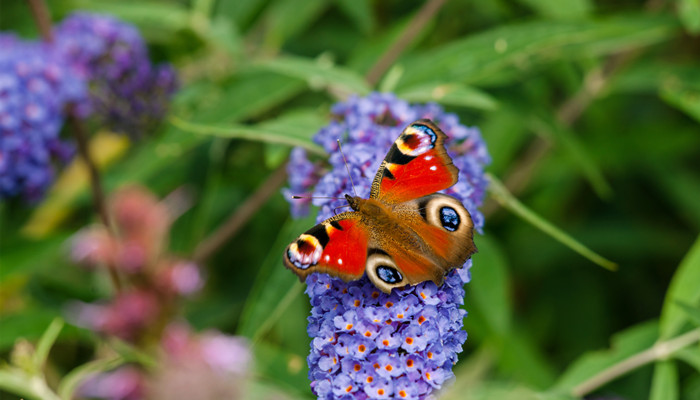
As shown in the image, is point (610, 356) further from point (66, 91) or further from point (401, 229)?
point (66, 91)

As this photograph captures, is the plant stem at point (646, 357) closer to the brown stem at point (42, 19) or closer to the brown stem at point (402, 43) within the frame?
the brown stem at point (402, 43)

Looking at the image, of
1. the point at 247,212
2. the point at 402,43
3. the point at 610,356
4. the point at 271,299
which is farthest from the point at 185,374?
the point at 402,43

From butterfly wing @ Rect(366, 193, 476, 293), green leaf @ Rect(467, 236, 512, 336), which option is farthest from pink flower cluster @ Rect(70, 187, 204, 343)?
green leaf @ Rect(467, 236, 512, 336)

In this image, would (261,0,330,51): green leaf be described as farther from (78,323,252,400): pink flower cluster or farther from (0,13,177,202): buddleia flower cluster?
(78,323,252,400): pink flower cluster

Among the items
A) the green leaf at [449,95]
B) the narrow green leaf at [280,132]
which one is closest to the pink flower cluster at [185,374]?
the narrow green leaf at [280,132]

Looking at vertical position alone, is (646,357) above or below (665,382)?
above
